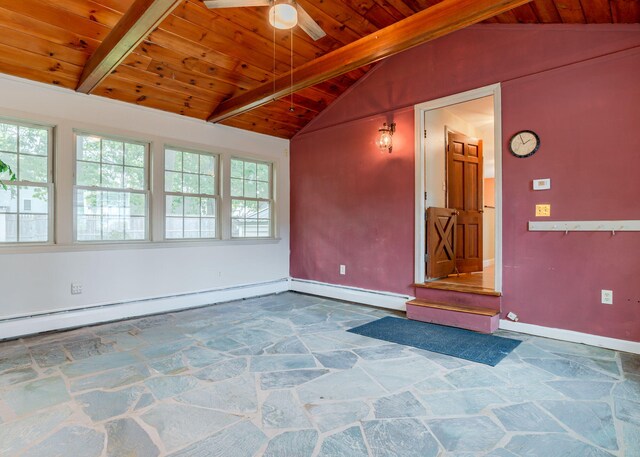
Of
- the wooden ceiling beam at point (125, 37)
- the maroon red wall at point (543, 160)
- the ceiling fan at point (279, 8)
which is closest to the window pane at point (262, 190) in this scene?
the maroon red wall at point (543, 160)

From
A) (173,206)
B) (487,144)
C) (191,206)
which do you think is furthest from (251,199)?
(487,144)

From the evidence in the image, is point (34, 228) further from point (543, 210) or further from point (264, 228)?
point (543, 210)

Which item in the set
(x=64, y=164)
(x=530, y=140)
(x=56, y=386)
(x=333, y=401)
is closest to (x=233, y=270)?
(x=64, y=164)

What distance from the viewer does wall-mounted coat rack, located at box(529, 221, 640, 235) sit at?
3135mm

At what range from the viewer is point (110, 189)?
14.1 feet

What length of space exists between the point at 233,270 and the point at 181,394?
3.17 metres

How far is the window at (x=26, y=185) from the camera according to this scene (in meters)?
3.67

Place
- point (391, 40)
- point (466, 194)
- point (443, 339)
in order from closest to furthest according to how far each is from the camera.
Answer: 1. point (391, 40)
2. point (443, 339)
3. point (466, 194)

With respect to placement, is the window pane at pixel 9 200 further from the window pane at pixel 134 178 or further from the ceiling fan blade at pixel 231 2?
the ceiling fan blade at pixel 231 2

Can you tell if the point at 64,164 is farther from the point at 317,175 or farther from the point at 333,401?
the point at 333,401

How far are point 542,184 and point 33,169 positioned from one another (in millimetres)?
5355

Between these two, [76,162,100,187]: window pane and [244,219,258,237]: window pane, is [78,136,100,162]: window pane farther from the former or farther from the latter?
[244,219,258,237]: window pane

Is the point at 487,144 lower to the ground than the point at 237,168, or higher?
higher

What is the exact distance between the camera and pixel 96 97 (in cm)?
416
